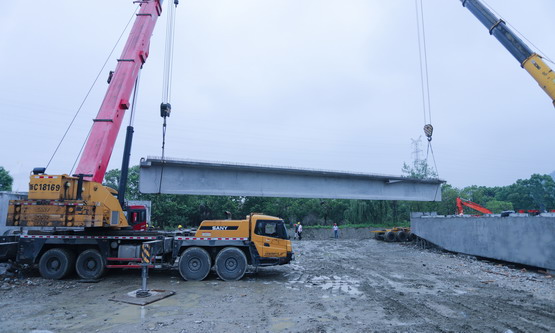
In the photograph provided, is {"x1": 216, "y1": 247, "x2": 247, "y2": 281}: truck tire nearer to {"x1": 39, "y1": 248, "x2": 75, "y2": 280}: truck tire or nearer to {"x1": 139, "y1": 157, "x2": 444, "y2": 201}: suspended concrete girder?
{"x1": 39, "y1": 248, "x2": 75, "y2": 280}: truck tire

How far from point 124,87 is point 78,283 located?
7.15 m

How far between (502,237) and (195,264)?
47.8 ft

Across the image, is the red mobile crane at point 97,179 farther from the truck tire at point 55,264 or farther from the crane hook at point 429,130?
the crane hook at point 429,130

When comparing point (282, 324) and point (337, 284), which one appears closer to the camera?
point (282, 324)

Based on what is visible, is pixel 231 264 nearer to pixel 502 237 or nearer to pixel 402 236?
pixel 502 237

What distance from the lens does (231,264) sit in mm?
11703

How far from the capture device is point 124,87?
11781 millimetres

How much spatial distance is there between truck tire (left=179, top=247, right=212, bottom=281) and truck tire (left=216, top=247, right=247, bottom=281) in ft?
1.38

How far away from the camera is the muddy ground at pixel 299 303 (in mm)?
6688

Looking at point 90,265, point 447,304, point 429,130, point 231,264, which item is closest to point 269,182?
point 231,264

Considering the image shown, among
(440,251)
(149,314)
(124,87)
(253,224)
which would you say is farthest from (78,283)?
(440,251)

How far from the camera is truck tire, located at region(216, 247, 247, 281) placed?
38.0ft

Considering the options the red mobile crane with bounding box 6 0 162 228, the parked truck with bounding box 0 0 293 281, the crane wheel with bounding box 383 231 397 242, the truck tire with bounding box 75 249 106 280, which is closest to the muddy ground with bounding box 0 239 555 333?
the truck tire with bounding box 75 249 106 280

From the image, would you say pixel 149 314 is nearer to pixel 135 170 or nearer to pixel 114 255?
pixel 114 255
